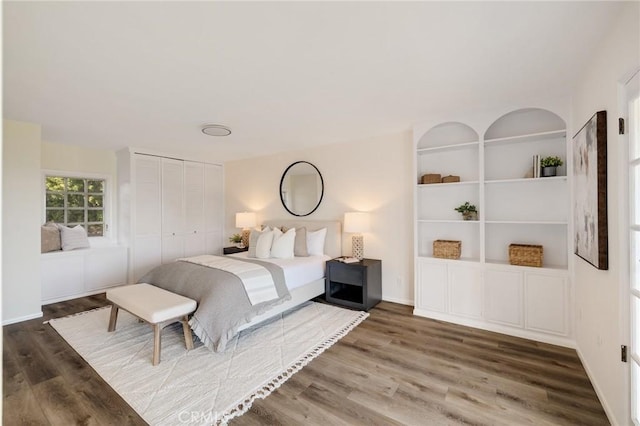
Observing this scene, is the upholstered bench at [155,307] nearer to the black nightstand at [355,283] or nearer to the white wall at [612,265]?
the black nightstand at [355,283]

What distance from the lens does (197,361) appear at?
2.74 metres

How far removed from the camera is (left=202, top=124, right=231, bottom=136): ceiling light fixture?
384cm

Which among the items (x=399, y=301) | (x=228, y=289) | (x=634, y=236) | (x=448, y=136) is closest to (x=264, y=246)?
(x=228, y=289)

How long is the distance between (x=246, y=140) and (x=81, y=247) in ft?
9.38

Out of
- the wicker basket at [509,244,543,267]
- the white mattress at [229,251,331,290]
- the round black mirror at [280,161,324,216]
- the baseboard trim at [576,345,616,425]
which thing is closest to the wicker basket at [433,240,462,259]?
the wicker basket at [509,244,543,267]

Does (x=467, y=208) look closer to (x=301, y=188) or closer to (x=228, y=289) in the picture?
(x=301, y=188)

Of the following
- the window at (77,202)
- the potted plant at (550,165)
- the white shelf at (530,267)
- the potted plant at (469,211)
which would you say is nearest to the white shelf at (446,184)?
the potted plant at (469,211)

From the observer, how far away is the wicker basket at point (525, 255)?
3.13 metres

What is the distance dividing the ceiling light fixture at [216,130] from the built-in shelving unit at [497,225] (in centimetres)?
231

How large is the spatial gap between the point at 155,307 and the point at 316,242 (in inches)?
90.0

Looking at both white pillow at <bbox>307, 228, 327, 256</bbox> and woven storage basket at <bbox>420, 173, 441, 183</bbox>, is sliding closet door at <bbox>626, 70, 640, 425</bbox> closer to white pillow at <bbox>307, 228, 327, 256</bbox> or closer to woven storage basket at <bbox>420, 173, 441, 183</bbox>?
woven storage basket at <bbox>420, 173, 441, 183</bbox>

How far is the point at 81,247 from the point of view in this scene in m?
4.64

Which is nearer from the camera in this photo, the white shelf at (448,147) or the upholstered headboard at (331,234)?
the white shelf at (448,147)

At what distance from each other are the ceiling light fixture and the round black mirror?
4.41ft
